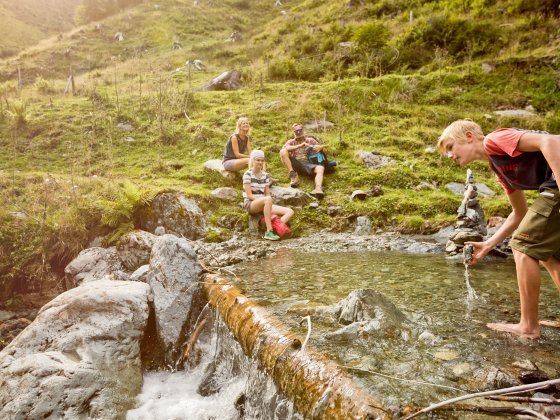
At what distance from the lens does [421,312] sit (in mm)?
3584

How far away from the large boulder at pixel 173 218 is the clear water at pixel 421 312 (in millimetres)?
2326

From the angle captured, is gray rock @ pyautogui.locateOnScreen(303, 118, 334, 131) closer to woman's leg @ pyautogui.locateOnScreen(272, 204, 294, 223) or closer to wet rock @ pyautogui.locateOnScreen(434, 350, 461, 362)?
woman's leg @ pyautogui.locateOnScreen(272, 204, 294, 223)

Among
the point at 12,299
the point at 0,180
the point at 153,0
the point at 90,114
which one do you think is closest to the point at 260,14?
the point at 153,0

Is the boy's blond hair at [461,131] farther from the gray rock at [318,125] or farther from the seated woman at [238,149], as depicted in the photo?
the gray rock at [318,125]

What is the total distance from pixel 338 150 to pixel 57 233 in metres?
7.68

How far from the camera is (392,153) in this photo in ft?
34.8

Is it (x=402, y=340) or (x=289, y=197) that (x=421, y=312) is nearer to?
(x=402, y=340)

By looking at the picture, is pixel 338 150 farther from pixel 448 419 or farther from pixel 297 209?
pixel 448 419

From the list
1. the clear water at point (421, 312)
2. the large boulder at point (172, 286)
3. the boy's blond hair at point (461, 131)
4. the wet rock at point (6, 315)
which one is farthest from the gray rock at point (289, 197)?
the boy's blond hair at point (461, 131)

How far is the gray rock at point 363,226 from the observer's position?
25.9 feet

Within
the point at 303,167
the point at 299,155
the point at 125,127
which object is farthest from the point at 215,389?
the point at 125,127

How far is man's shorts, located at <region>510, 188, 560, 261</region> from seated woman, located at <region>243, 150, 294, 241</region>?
17.6 feet

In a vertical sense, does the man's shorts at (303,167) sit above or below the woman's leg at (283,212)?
above

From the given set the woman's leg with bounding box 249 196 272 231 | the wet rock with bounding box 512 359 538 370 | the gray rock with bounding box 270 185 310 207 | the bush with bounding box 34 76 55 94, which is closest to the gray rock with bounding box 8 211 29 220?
the woman's leg with bounding box 249 196 272 231
